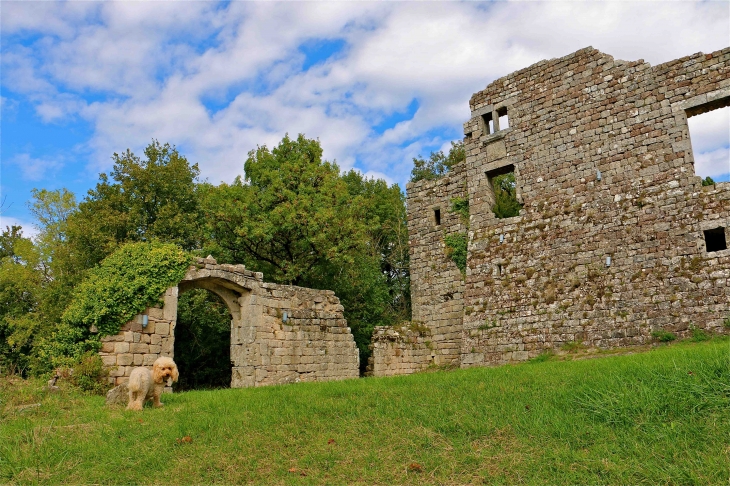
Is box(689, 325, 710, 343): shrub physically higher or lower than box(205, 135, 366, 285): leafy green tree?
lower

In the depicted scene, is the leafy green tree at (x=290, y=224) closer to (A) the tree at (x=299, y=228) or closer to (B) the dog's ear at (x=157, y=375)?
(A) the tree at (x=299, y=228)

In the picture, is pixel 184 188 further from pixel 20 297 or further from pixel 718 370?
pixel 718 370

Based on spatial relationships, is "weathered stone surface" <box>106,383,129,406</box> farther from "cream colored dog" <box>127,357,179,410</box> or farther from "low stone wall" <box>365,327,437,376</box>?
"low stone wall" <box>365,327,437,376</box>

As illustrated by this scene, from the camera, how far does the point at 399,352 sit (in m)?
17.2

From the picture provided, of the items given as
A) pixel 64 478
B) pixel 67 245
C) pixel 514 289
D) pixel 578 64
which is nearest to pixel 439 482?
pixel 64 478

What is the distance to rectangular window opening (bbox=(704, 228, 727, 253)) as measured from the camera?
1246 cm

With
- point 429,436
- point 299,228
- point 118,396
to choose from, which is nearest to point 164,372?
point 118,396

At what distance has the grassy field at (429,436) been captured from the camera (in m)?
5.15

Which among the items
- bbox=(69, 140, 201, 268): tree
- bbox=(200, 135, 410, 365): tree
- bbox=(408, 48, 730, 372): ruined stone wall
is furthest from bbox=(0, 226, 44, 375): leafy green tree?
bbox=(408, 48, 730, 372): ruined stone wall

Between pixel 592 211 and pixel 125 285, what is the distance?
10.9m

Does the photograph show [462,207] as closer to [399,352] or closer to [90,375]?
[399,352]

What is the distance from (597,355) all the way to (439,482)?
859cm

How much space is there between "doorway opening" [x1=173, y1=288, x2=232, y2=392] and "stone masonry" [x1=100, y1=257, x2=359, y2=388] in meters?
6.28

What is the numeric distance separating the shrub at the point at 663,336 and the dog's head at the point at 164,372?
9.90m
